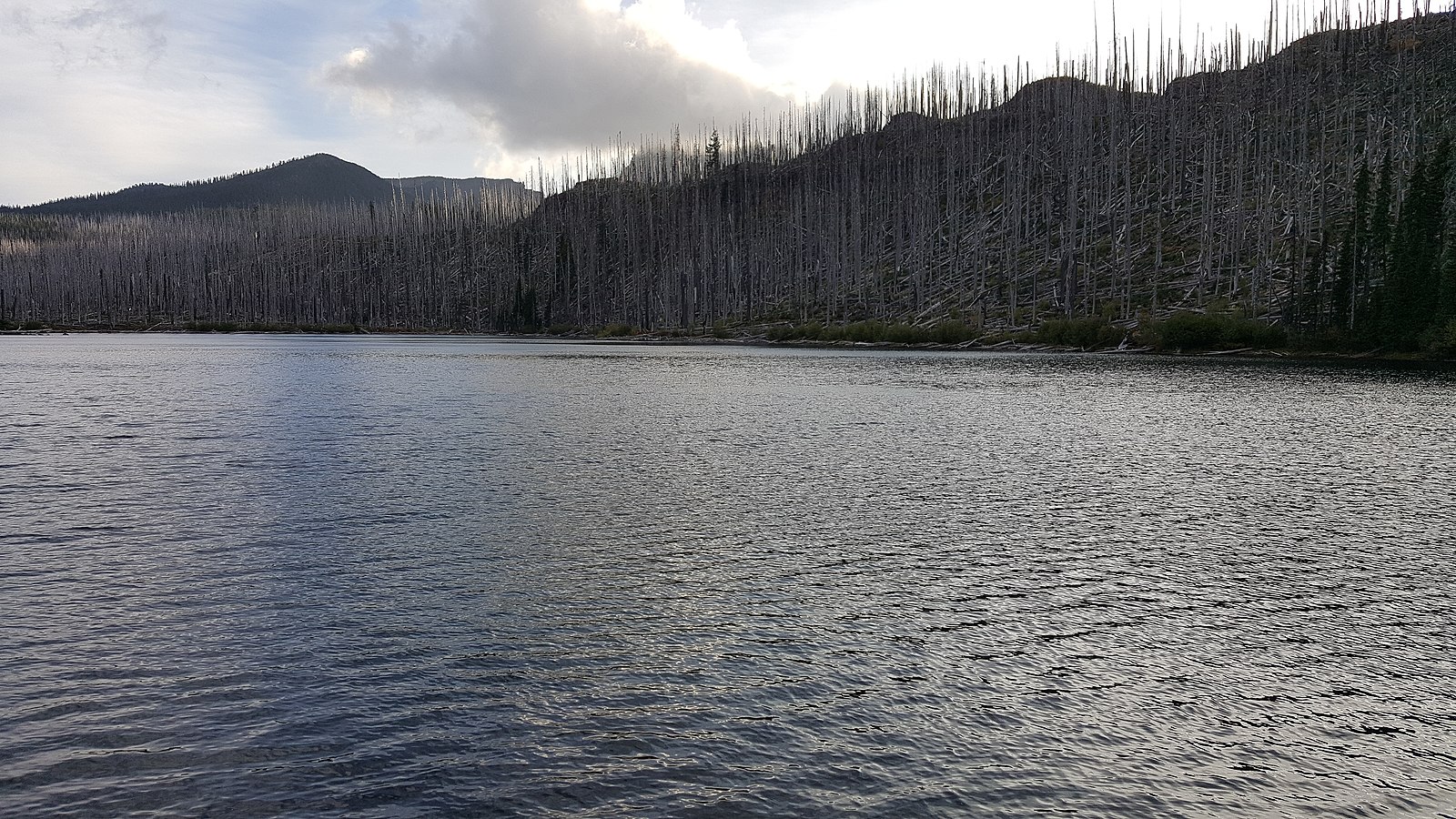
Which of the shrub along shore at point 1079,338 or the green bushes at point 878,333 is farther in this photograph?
the green bushes at point 878,333

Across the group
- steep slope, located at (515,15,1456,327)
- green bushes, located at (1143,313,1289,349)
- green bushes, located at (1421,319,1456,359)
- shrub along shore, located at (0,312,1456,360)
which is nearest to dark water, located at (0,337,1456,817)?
green bushes, located at (1421,319,1456,359)

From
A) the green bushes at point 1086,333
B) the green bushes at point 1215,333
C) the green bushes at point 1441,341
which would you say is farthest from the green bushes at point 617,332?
the green bushes at point 1441,341

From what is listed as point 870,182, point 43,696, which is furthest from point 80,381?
point 870,182

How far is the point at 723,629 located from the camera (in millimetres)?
12336

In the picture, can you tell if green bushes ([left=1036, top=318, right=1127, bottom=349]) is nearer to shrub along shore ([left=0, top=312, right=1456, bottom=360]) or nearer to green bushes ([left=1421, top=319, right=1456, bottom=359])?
shrub along shore ([left=0, top=312, right=1456, bottom=360])

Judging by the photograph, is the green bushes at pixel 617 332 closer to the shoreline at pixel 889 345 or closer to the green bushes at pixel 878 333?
the shoreline at pixel 889 345

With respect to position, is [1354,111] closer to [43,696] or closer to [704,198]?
[704,198]

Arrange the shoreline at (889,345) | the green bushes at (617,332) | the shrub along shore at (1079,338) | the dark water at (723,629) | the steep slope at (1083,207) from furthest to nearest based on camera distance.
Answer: the green bushes at (617,332) → the steep slope at (1083,207) → the shrub along shore at (1079,338) → the shoreline at (889,345) → the dark water at (723,629)

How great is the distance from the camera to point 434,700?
9828mm

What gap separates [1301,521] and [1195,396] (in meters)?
30.5

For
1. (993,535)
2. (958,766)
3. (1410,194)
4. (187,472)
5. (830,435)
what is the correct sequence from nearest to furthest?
(958,766)
(993,535)
(187,472)
(830,435)
(1410,194)

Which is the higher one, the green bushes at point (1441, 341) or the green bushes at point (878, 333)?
the green bushes at point (878, 333)

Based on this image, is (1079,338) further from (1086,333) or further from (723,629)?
(723,629)

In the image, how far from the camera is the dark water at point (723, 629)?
824cm
